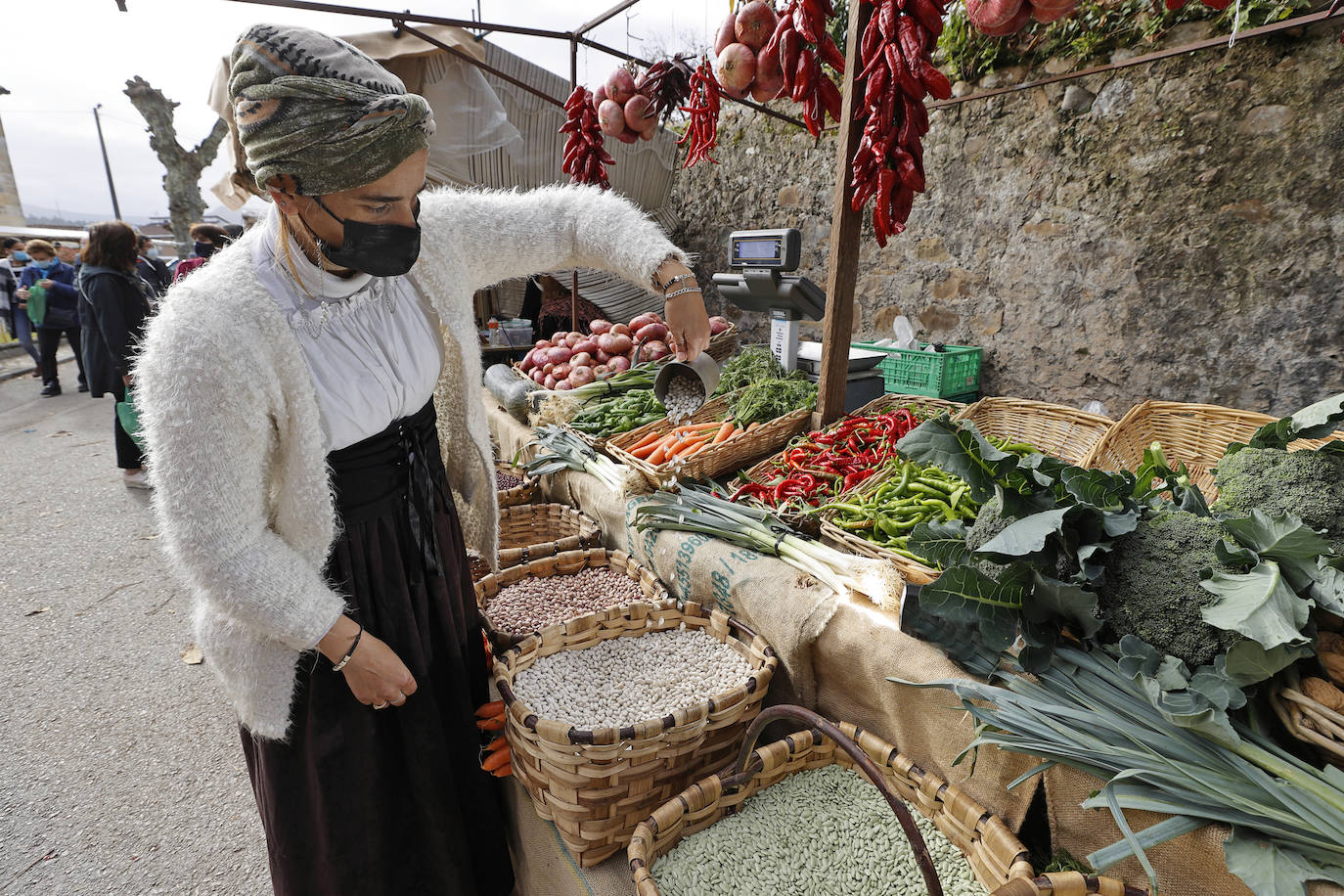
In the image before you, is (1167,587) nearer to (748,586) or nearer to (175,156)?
(748,586)

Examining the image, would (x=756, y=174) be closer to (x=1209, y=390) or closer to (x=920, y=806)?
(x=1209, y=390)

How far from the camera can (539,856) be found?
1.75m

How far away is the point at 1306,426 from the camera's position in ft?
4.89

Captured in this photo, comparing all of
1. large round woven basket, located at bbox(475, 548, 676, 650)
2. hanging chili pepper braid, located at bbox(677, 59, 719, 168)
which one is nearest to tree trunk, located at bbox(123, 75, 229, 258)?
hanging chili pepper braid, located at bbox(677, 59, 719, 168)

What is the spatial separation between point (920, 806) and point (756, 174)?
583 cm

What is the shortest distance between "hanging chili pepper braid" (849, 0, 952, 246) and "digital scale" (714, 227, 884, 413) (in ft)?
1.15

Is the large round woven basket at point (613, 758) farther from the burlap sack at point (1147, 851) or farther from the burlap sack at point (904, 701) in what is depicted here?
the burlap sack at point (1147, 851)

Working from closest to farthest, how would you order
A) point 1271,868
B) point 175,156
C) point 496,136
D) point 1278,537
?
point 1271,868 < point 1278,537 < point 496,136 < point 175,156

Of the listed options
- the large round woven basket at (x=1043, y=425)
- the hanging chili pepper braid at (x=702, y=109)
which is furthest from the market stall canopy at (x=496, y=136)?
the large round woven basket at (x=1043, y=425)

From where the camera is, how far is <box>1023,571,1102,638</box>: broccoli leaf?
1.25m

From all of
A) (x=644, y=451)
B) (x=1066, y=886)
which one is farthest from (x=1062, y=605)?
(x=644, y=451)

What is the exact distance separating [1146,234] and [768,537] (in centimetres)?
322

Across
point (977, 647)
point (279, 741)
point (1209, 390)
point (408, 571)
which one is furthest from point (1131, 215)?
point (279, 741)

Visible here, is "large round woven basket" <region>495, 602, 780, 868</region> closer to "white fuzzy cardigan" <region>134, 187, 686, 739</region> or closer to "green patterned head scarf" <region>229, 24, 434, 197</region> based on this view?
"white fuzzy cardigan" <region>134, 187, 686, 739</region>
